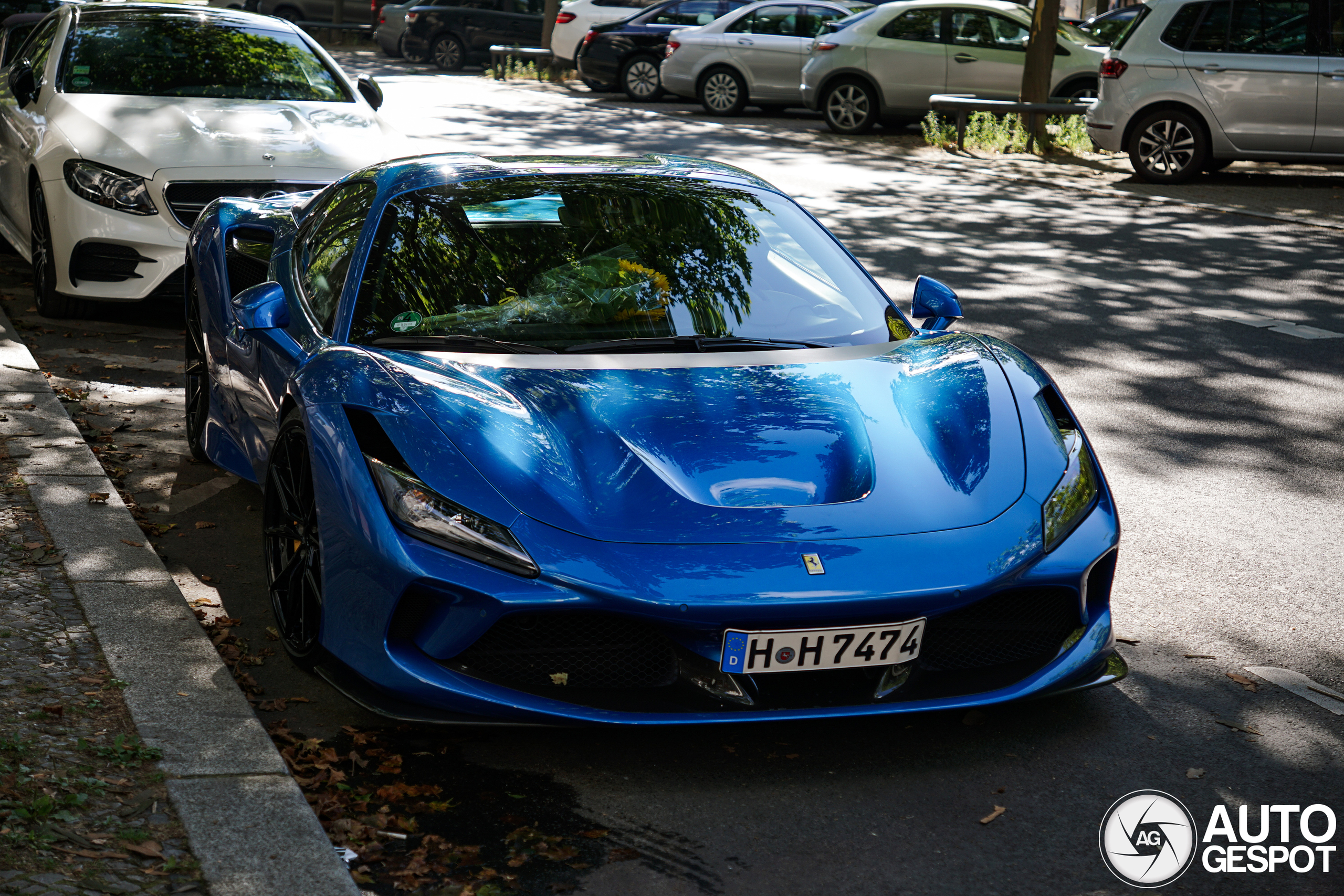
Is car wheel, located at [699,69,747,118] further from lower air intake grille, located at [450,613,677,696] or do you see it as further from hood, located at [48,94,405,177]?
lower air intake grille, located at [450,613,677,696]

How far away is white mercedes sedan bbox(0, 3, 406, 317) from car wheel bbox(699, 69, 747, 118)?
11.4 m

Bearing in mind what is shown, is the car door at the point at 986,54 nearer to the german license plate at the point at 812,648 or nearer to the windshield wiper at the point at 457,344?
the windshield wiper at the point at 457,344

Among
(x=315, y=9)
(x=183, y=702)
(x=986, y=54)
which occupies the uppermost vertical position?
(x=315, y=9)

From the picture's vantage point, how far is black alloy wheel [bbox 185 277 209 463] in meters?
5.59

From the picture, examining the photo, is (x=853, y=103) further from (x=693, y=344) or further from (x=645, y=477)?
(x=645, y=477)

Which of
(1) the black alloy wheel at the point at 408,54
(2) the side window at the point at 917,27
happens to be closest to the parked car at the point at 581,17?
(1) the black alloy wheel at the point at 408,54

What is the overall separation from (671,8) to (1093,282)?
14608 millimetres

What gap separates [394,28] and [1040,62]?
17.2m

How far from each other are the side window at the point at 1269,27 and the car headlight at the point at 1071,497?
11651 millimetres

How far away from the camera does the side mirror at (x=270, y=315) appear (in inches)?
176

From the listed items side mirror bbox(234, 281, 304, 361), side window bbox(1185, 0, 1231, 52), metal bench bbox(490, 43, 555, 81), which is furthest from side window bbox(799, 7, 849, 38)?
side mirror bbox(234, 281, 304, 361)

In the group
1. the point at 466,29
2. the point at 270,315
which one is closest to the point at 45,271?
A: the point at 270,315

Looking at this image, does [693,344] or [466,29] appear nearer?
[693,344]

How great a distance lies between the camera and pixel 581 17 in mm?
24953
